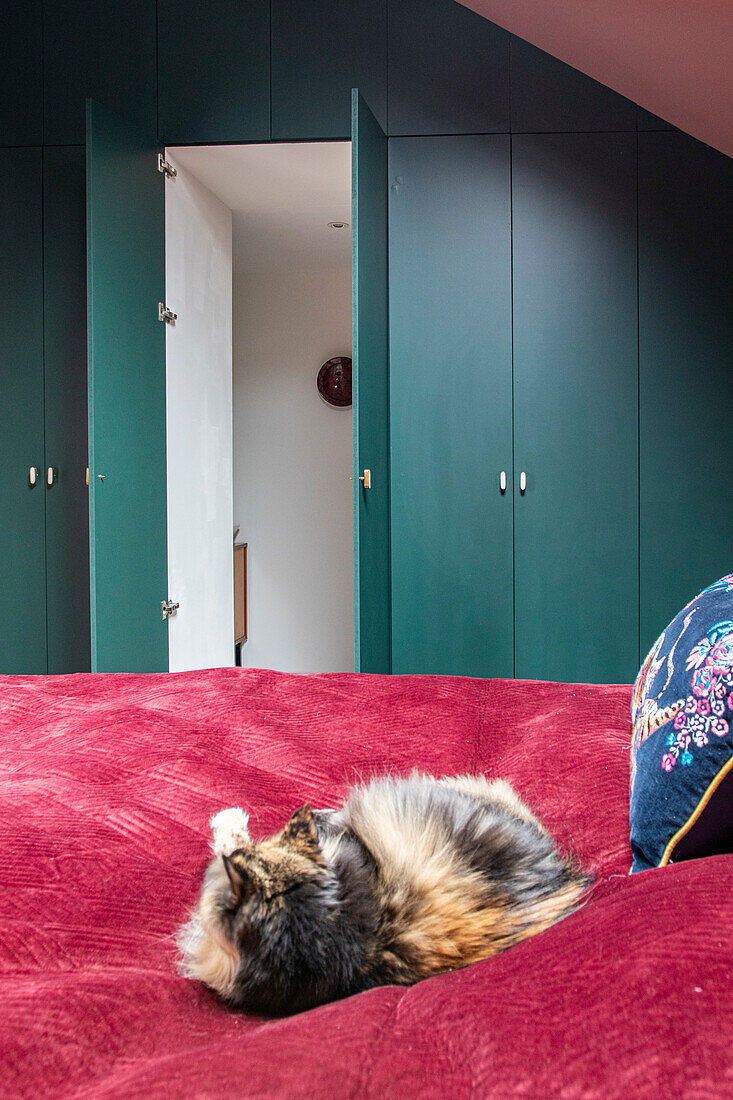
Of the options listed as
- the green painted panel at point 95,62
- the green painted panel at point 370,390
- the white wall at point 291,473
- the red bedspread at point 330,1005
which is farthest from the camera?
the white wall at point 291,473

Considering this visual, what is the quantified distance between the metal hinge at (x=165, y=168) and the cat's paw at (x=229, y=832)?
3179 millimetres

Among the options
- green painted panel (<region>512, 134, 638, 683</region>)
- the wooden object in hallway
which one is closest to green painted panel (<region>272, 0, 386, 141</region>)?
green painted panel (<region>512, 134, 638, 683</region>)

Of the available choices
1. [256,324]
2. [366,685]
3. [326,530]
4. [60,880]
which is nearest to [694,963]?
[60,880]

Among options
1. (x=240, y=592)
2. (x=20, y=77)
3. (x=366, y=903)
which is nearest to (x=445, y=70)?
(x=20, y=77)

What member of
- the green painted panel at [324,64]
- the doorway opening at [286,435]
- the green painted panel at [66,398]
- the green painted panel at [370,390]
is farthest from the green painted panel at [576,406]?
the green painted panel at [66,398]

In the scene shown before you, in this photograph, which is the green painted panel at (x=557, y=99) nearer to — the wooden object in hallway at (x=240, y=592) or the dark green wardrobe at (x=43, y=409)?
the dark green wardrobe at (x=43, y=409)

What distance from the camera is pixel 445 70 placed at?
128 inches

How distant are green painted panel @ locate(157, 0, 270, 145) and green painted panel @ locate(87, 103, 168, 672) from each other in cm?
26

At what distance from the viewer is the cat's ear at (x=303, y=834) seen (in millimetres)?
627

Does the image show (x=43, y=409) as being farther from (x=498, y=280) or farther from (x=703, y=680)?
(x=703, y=680)

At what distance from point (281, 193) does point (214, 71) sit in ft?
1.93

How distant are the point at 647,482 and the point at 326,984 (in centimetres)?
303

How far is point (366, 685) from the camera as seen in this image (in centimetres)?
149

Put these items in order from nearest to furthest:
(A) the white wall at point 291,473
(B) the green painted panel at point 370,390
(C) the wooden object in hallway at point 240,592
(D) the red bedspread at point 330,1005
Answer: (D) the red bedspread at point 330,1005
(B) the green painted panel at point 370,390
(C) the wooden object in hallway at point 240,592
(A) the white wall at point 291,473
